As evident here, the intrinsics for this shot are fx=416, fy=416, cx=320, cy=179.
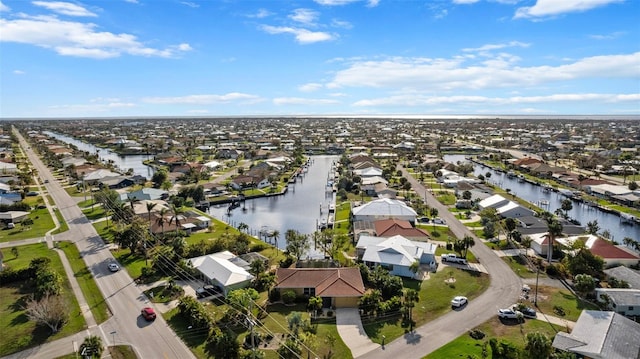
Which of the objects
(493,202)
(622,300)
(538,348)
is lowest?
(622,300)

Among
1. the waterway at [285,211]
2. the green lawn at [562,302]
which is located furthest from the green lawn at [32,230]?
the green lawn at [562,302]

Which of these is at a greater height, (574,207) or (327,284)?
(327,284)

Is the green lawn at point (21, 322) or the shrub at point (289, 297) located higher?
the shrub at point (289, 297)

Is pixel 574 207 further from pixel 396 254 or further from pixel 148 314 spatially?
pixel 148 314

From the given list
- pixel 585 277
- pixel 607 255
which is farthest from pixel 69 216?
pixel 607 255

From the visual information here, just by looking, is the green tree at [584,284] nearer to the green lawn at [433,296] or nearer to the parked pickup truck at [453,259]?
the green lawn at [433,296]

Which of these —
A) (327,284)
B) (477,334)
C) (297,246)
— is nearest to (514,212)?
(297,246)
